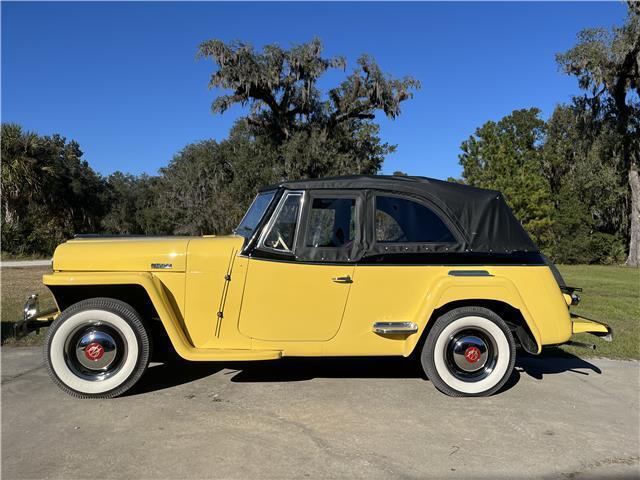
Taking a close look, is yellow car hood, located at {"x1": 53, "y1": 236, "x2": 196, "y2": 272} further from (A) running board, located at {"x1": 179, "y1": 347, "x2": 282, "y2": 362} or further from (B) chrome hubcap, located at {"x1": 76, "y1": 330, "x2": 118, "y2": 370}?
(A) running board, located at {"x1": 179, "y1": 347, "x2": 282, "y2": 362}

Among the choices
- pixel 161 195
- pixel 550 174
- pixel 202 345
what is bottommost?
pixel 202 345

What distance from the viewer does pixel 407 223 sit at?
4355mm

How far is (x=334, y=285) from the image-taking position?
4.13m

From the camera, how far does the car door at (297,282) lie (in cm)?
410

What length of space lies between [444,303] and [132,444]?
2.62m

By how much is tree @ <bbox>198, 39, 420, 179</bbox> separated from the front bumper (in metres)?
20.8

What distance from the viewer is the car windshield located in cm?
445

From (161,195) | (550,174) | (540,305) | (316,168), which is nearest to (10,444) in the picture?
(540,305)

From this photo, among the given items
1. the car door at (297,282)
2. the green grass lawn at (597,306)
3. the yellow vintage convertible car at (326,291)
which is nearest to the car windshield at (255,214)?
the yellow vintage convertible car at (326,291)

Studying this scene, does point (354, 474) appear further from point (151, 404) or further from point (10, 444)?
point (10, 444)

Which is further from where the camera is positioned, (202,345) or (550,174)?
(550,174)

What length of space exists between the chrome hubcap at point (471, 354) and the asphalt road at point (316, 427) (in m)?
0.25

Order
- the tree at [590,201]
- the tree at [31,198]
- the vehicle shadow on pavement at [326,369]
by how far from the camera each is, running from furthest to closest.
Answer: the tree at [590,201] < the tree at [31,198] < the vehicle shadow on pavement at [326,369]

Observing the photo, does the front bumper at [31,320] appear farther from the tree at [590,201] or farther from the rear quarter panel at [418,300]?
the tree at [590,201]
